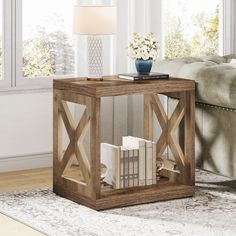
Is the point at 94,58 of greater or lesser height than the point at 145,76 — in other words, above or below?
above

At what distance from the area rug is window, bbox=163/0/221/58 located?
1.72 meters

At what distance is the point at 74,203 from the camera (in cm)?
466

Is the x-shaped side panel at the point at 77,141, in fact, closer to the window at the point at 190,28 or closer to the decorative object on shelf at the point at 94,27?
the decorative object on shelf at the point at 94,27

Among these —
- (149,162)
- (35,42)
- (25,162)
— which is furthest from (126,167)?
(35,42)

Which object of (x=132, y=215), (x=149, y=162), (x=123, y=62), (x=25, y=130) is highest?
(x=123, y=62)

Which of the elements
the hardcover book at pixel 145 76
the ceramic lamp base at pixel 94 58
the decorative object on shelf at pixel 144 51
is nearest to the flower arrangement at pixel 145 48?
the decorative object on shelf at pixel 144 51

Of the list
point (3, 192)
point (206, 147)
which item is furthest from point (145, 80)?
point (3, 192)

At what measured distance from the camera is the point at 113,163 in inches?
187

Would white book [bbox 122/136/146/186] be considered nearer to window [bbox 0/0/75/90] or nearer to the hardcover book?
the hardcover book

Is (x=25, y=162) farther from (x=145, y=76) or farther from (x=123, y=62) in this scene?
(x=145, y=76)

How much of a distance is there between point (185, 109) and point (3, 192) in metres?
1.28

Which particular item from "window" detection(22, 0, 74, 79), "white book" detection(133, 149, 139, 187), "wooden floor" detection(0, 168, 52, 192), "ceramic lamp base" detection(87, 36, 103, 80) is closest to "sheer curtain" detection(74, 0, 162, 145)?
"window" detection(22, 0, 74, 79)

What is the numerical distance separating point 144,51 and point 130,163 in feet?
2.34

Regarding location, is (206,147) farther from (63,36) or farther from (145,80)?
(63,36)
